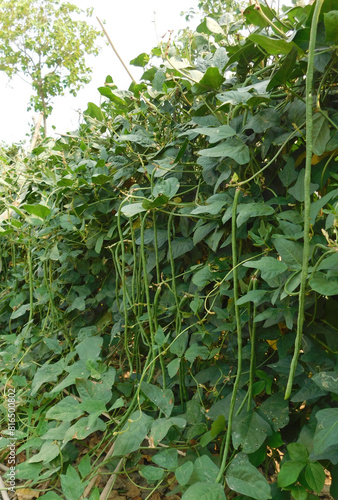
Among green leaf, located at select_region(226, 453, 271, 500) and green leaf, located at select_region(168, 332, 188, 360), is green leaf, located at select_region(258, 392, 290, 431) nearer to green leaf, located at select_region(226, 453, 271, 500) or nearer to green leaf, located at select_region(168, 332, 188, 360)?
green leaf, located at select_region(226, 453, 271, 500)

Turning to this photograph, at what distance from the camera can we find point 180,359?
872 millimetres

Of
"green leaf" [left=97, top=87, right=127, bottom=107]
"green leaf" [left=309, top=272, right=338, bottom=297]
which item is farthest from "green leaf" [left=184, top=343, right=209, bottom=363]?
"green leaf" [left=97, top=87, right=127, bottom=107]

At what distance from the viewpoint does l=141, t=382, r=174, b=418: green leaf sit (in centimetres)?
85

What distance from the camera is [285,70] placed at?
64 centimetres

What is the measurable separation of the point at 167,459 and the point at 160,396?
0.13 metres

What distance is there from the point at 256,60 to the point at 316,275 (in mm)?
482

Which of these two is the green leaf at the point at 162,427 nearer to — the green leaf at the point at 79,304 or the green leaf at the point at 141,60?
the green leaf at the point at 79,304

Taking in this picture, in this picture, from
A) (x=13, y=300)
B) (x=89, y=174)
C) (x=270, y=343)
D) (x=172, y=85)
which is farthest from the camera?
(x=13, y=300)

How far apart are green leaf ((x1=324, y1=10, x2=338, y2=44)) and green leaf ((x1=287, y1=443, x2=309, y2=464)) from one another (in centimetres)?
67

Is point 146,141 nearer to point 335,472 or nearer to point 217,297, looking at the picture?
point 217,297

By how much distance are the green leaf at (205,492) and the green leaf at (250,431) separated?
92 millimetres

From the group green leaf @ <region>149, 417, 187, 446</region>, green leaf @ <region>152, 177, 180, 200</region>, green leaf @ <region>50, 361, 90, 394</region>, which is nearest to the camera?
green leaf @ <region>149, 417, 187, 446</region>

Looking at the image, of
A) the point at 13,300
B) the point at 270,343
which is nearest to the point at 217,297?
the point at 270,343

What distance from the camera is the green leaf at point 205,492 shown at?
2.06 feet
